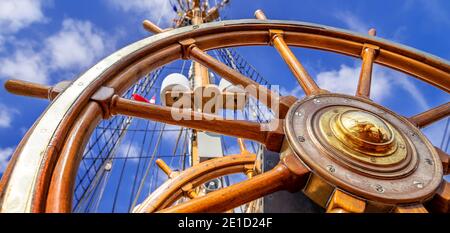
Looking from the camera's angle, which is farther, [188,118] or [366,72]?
[366,72]

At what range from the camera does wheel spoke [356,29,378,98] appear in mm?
1540

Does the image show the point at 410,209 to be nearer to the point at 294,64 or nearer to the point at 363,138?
the point at 363,138

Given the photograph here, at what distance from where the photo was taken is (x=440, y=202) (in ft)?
3.57

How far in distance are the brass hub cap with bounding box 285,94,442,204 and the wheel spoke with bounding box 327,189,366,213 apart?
20 mm

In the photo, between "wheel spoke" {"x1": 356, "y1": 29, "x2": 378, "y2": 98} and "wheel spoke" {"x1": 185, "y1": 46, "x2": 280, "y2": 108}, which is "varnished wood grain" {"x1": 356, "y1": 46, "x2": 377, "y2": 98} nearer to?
"wheel spoke" {"x1": 356, "y1": 29, "x2": 378, "y2": 98}

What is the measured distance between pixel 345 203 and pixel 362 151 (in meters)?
0.24

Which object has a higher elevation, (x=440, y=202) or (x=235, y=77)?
(x=235, y=77)

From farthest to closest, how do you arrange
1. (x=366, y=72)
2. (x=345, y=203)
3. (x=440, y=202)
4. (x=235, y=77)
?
1. (x=366, y=72)
2. (x=235, y=77)
3. (x=440, y=202)
4. (x=345, y=203)

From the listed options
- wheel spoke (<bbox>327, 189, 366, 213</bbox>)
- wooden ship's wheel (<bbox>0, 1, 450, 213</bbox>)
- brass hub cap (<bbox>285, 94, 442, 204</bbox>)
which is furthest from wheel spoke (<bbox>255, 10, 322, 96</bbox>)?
wheel spoke (<bbox>327, 189, 366, 213</bbox>)

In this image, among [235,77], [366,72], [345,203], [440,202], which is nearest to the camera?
[345,203]

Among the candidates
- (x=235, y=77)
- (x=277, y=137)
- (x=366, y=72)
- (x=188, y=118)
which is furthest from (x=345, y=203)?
(x=366, y=72)
